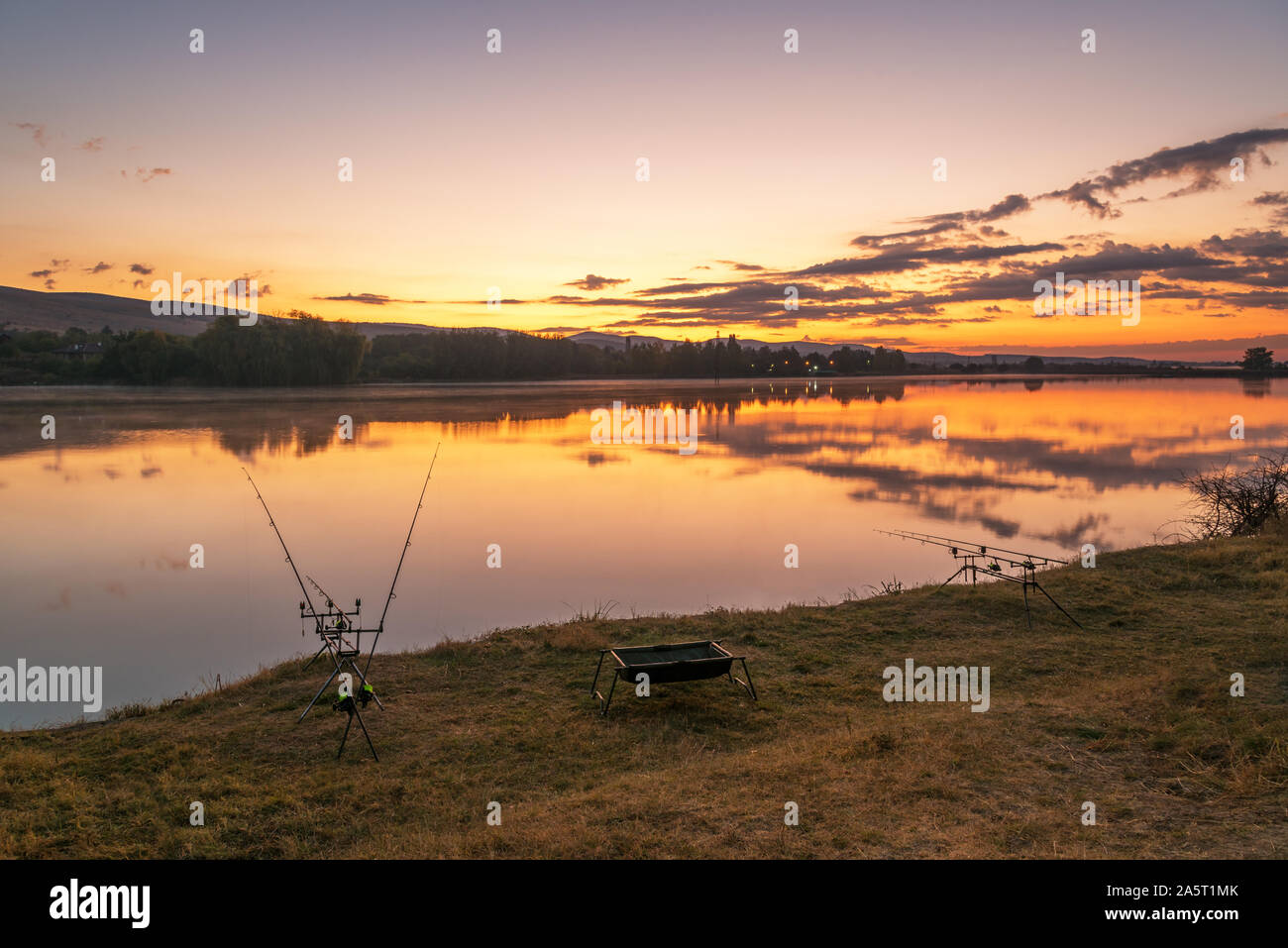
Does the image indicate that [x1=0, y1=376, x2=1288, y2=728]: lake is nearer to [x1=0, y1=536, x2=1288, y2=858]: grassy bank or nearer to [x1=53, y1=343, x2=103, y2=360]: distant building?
[x1=0, y1=536, x2=1288, y2=858]: grassy bank

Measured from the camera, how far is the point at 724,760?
755 cm

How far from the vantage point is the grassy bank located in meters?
5.68

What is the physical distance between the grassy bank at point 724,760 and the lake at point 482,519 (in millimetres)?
2513

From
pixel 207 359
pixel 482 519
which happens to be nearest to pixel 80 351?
pixel 207 359

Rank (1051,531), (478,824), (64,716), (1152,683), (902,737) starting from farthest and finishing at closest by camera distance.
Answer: (1051,531) → (64,716) → (1152,683) → (902,737) → (478,824)

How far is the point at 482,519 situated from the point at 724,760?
54.7ft

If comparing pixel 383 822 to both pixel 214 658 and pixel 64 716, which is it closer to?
pixel 64 716

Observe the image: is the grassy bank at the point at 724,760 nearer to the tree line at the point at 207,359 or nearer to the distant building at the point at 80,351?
the tree line at the point at 207,359

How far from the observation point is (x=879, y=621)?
42.5 feet

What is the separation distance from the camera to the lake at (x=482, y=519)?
13.8 metres

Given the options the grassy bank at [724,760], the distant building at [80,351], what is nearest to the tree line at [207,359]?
the distant building at [80,351]
